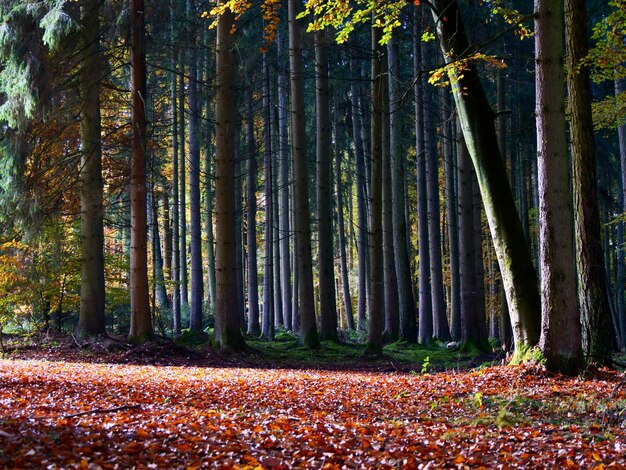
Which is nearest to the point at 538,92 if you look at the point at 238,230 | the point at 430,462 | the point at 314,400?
the point at 314,400

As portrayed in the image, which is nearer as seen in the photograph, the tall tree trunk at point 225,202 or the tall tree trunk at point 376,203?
the tall tree trunk at point 376,203

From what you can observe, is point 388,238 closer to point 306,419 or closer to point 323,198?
point 323,198

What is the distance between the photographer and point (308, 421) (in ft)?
22.0

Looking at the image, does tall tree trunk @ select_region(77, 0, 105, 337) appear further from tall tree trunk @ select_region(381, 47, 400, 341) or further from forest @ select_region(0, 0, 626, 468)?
tall tree trunk @ select_region(381, 47, 400, 341)

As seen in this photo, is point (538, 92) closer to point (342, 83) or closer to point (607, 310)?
point (607, 310)

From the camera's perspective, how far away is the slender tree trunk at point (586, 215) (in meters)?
9.87

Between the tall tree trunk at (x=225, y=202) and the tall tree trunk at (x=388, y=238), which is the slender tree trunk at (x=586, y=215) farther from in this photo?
the tall tree trunk at (x=225, y=202)

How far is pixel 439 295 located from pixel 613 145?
1327 centimetres

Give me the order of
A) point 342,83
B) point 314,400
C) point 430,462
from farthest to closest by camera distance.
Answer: point 342,83, point 314,400, point 430,462

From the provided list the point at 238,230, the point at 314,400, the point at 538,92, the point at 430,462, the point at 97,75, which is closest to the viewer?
the point at 430,462

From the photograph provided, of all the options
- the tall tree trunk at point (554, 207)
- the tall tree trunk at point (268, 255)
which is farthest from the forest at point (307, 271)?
the tall tree trunk at point (268, 255)

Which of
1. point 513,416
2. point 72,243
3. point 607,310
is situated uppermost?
point 72,243

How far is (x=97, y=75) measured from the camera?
14672 millimetres

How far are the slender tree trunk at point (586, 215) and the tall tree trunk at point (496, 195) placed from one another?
887 millimetres
